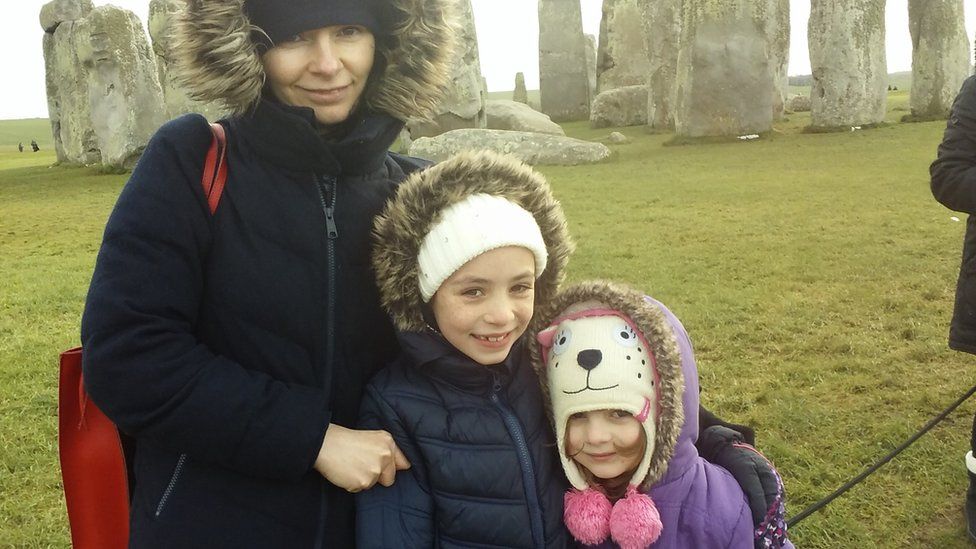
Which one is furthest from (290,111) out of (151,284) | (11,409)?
(11,409)

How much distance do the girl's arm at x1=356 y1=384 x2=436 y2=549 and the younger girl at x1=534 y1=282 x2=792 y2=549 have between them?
26 centimetres

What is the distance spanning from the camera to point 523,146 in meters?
10.5

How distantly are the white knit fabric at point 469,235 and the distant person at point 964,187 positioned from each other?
4.88 ft

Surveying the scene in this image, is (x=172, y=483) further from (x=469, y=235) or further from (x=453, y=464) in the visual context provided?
(x=469, y=235)

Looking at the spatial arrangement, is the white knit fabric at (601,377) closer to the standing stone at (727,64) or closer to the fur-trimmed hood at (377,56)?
the fur-trimmed hood at (377,56)

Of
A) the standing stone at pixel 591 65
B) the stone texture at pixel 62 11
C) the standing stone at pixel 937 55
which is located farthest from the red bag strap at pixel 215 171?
the standing stone at pixel 591 65

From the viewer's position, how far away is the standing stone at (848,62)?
11.3 metres

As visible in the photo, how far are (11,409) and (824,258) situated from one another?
4720 millimetres

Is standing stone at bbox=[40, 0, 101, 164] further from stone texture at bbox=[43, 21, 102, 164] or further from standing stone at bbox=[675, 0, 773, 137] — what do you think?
standing stone at bbox=[675, 0, 773, 137]

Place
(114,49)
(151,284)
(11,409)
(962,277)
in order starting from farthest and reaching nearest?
(114,49) < (11,409) < (962,277) < (151,284)

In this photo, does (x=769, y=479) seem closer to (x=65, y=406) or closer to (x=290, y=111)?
(x=290, y=111)

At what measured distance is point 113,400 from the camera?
128 cm

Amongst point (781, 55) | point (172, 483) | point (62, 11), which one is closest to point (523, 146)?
point (781, 55)

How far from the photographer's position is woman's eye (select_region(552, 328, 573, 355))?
152 cm
